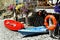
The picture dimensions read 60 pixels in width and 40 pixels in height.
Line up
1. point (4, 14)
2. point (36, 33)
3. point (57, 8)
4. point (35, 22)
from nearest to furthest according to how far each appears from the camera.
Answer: point (57, 8) → point (36, 33) → point (35, 22) → point (4, 14)

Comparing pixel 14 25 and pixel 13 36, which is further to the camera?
pixel 14 25

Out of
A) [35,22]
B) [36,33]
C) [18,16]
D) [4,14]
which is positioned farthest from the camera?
[4,14]

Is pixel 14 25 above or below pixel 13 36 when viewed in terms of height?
above

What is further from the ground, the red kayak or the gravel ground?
the red kayak

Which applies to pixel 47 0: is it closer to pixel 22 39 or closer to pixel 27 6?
pixel 27 6

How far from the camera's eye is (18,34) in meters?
14.7

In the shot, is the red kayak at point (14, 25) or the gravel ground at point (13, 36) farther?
the red kayak at point (14, 25)

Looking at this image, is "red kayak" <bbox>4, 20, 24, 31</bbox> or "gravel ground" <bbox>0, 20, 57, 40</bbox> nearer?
"gravel ground" <bbox>0, 20, 57, 40</bbox>

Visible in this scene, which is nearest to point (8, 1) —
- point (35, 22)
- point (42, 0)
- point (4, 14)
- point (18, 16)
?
point (4, 14)

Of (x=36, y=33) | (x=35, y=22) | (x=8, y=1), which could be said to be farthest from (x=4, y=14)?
(x=36, y=33)

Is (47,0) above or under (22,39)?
above

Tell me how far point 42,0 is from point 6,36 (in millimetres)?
3797

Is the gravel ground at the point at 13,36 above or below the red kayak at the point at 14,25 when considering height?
below

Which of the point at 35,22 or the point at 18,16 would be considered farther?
the point at 18,16
